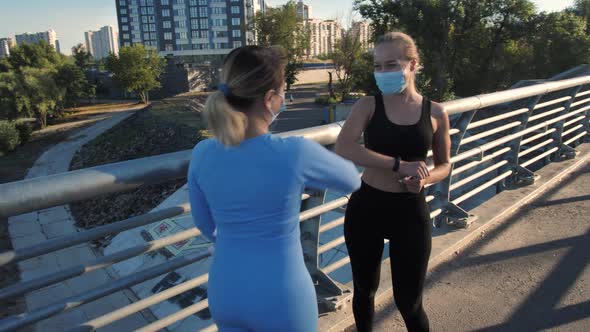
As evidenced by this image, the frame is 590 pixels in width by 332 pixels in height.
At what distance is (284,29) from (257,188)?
187 feet

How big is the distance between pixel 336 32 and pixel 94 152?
28418mm

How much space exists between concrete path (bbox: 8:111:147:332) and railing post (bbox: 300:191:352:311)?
70.4 inches

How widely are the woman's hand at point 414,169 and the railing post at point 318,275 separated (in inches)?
29.9

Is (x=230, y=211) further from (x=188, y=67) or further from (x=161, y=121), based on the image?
(x=188, y=67)

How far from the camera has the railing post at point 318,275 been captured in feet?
8.75

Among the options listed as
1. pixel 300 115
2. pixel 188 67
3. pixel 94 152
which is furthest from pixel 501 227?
pixel 188 67

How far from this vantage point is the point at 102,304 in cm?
1431

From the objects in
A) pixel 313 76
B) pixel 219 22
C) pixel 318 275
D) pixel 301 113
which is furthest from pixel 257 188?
pixel 219 22

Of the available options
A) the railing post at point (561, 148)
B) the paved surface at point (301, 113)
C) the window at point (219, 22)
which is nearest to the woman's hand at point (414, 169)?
the railing post at point (561, 148)

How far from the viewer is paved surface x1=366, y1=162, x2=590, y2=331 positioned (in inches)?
104

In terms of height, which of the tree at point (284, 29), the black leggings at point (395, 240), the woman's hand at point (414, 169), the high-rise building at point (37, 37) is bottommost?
the black leggings at point (395, 240)

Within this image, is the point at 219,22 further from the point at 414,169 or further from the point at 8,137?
the point at 414,169

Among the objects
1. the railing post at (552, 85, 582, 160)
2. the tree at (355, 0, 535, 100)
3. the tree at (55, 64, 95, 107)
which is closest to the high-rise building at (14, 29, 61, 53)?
the tree at (55, 64, 95, 107)

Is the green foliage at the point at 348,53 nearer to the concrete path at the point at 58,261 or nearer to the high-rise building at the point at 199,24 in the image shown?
the concrete path at the point at 58,261
